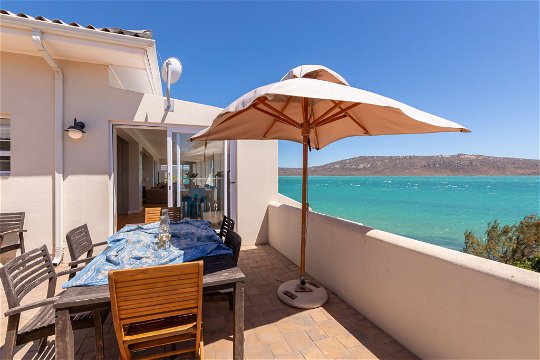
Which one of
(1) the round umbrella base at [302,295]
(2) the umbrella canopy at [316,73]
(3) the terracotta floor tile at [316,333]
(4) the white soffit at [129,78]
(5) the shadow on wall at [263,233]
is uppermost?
(4) the white soffit at [129,78]

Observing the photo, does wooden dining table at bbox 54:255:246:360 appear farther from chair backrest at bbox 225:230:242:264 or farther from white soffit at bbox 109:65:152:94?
white soffit at bbox 109:65:152:94

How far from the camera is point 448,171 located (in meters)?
80.4

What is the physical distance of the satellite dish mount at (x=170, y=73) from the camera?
458 centimetres

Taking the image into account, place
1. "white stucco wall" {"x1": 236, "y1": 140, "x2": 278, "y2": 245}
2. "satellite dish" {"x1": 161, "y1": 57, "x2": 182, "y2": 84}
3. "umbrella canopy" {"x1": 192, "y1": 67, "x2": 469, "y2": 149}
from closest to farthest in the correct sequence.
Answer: "umbrella canopy" {"x1": 192, "y1": 67, "x2": 469, "y2": 149}
"satellite dish" {"x1": 161, "y1": 57, "x2": 182, "y2": 84}
"white stucco wall" {"x1": 236, "y1": 140, "x2": 278, "y2": 245}

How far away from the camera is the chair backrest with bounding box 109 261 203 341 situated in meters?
1.33

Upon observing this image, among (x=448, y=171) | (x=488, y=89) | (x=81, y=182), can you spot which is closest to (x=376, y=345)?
(x=81, y=182)

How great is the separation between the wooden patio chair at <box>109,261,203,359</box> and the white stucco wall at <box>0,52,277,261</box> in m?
3.75

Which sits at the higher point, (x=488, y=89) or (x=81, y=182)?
(x=488, y=89)

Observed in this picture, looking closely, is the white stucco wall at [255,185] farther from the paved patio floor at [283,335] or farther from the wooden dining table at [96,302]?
the wooden dining table at [96,302]

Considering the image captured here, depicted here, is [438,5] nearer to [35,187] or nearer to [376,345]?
[376,345]

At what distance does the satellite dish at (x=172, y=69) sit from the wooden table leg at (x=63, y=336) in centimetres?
425

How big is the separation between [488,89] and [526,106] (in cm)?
964

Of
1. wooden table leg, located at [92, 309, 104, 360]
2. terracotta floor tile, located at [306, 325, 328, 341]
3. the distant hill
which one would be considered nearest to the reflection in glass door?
wooden table leg, located at [92, 309, 104, 360]

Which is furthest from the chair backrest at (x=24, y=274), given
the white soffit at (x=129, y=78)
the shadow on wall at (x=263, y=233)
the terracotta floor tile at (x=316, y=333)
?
the white soffit at (x=129, y=78)
